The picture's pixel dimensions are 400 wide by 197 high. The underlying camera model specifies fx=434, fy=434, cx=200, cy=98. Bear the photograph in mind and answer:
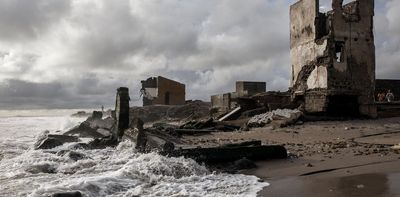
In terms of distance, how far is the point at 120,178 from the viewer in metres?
8.38

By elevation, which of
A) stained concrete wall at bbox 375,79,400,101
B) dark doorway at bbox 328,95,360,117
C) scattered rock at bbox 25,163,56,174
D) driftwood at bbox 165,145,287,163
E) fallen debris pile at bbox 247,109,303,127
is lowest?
scattered rock at bbox 25,163,56,174

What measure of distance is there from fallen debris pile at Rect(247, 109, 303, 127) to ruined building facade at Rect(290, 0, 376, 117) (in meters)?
1.47

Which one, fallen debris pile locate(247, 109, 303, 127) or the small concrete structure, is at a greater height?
the small concrete structure

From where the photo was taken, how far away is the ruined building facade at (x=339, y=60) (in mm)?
20953

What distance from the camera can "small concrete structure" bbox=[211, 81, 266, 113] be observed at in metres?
Answer: 28.5

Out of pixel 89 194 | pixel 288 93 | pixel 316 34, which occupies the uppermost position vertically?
pixel 316 34

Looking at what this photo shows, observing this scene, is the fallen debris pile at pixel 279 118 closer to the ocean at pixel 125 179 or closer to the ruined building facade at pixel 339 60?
the ruined building facade at pixel 339 60

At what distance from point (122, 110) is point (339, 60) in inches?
436

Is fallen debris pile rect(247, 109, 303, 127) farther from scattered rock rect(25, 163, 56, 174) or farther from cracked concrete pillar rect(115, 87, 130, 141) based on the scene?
scattered rock rect(25, 163, 56, 174)

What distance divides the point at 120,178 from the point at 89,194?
4.38 ft

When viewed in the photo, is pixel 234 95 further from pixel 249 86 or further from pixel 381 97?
pixel 381 97

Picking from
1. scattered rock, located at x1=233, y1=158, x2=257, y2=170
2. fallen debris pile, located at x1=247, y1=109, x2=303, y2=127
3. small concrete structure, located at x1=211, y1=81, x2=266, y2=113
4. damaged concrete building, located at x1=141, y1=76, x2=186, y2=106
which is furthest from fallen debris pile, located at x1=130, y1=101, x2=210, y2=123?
scattered rock, located at x1=233, y1=158, x2=257, y2=170

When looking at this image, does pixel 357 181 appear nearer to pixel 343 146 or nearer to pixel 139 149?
pixel 343 146

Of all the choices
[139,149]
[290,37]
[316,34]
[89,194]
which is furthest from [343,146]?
[290,37]
